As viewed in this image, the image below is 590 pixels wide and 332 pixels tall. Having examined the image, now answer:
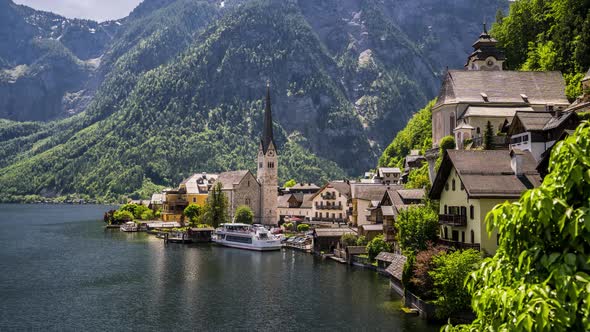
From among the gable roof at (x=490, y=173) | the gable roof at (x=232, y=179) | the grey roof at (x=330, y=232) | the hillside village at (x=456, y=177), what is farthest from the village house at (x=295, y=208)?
the gable roof at (x=490, y=173)

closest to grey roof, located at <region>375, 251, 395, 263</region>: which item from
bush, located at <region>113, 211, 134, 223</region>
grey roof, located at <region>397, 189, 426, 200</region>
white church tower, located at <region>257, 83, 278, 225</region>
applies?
grey roof, located at <region>397, 189, 426, 200</region>

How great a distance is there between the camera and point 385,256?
80062 mm

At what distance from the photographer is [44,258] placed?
98.2m

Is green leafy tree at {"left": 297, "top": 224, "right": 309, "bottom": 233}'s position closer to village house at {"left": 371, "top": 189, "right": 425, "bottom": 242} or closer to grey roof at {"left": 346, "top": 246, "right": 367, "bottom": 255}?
grey roof at {"left": 346, "top": 246, "right": 367, "bottom": 255}

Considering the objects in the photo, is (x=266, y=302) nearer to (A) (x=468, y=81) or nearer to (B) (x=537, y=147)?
(B) (x=537, y=147)

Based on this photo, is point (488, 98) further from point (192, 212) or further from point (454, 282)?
point (192, 212)

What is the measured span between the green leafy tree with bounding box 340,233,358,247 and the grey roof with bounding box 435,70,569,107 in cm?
2666

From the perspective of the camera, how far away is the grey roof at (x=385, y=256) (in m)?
78.4

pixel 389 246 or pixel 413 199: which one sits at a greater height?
pixel 413 199

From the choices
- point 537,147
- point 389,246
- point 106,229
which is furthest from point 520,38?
point 106,229

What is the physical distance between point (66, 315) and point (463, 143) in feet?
187

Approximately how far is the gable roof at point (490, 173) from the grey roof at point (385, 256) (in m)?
25.4

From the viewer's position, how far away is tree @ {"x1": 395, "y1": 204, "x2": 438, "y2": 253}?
200 feet

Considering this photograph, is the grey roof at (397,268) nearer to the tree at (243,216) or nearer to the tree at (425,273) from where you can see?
the tree at (425,273)
